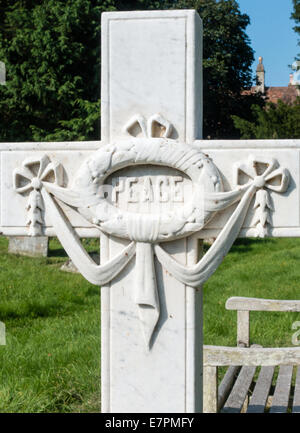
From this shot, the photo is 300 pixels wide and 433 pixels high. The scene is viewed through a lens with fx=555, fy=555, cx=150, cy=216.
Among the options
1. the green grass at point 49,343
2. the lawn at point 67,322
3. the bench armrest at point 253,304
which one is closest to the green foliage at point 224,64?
the lawn at point 67,322

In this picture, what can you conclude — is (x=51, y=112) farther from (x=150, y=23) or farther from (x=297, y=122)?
(x=150, y=23)

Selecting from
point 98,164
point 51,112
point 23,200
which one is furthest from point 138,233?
point 51,112

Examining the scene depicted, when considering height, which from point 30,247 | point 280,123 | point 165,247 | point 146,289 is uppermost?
point 280,123

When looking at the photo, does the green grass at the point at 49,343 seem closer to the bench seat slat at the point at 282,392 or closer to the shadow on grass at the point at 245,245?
the bench seat slat at the point at 282,392

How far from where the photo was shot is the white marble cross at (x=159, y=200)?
2.11 meters

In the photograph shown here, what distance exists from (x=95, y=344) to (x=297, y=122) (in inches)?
327

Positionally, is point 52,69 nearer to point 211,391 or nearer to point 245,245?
point 245,245

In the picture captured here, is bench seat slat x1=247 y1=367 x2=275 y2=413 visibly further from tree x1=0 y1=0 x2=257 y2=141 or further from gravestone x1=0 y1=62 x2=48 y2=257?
tree x1=0 y1=0 x2=257 y2=141

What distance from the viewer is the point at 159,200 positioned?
84.6 inches

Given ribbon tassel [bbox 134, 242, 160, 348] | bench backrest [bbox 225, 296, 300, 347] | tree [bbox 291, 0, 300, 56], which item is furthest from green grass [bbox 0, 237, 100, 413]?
tree [bbox 291, 0, 300, 56]

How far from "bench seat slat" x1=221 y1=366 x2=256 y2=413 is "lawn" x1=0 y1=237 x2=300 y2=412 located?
85 cm

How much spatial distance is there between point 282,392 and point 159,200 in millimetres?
1773

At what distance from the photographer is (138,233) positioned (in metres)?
2.13

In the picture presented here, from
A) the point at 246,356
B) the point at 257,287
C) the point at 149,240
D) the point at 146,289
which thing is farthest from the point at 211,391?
the point at 257,287
